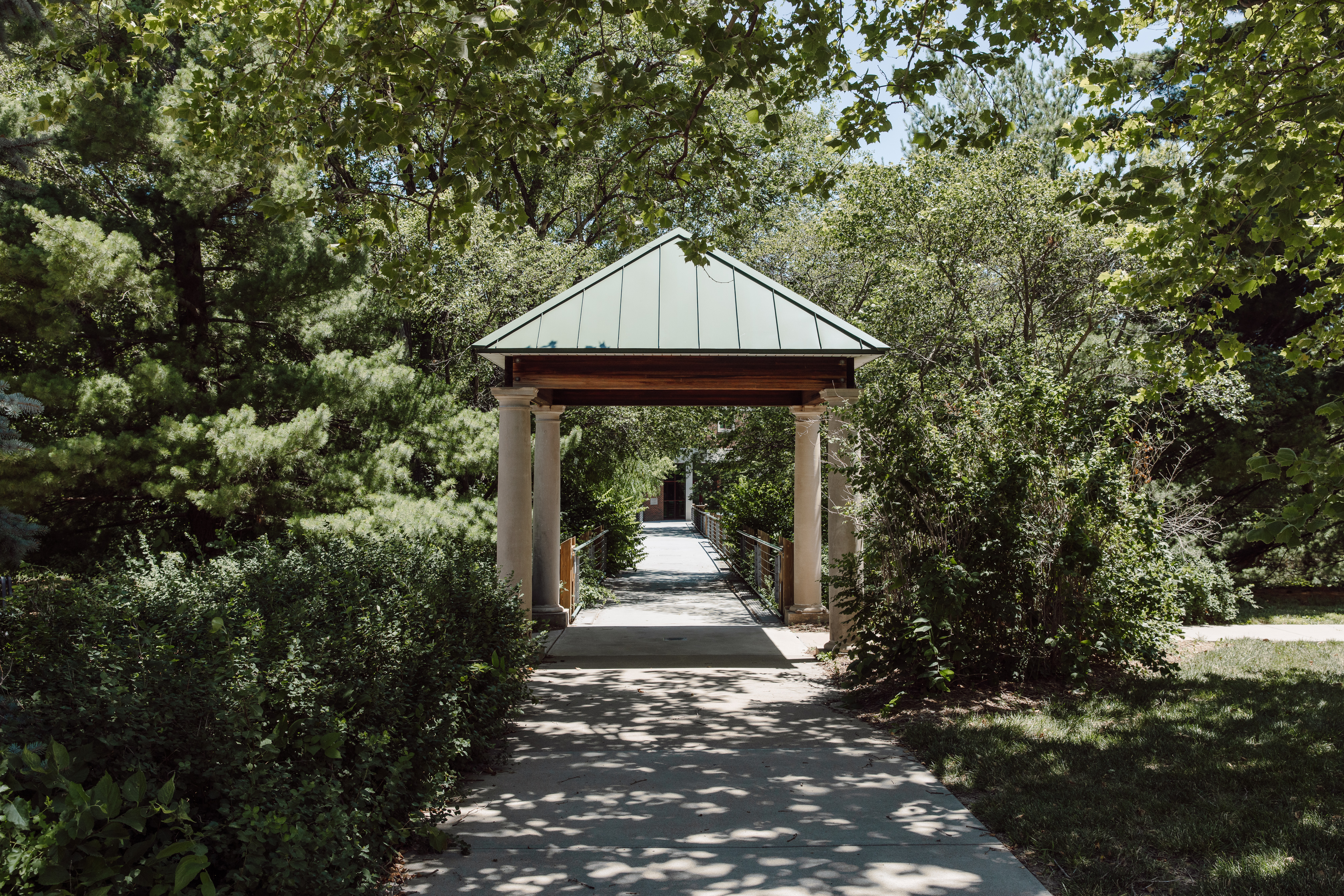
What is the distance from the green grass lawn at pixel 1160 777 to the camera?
13.4 feet

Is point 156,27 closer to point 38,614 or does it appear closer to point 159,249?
point 159,249

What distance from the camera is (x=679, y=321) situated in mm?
9961

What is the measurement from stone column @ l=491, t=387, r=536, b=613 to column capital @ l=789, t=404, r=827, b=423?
141 inches

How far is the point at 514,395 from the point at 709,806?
21.1ft

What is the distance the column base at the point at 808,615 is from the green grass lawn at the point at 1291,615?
307 inches

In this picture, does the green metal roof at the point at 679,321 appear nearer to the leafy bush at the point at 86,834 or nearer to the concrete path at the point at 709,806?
the concrete path at the point at 709,806

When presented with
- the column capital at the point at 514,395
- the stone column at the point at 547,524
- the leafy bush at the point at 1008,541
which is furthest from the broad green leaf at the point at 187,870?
the stone column at the point at 547,524

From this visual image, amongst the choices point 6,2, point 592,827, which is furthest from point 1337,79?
A: point 6,2

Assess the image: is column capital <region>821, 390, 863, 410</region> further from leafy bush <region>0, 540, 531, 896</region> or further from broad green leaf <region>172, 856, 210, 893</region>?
broad green leaf <region>172, 856, 210, 893</region>

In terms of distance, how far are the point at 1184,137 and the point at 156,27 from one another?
974 centimetres

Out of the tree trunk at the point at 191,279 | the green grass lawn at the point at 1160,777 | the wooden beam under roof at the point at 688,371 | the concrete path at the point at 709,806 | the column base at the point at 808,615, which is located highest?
the tree trunk at the point at 191,279

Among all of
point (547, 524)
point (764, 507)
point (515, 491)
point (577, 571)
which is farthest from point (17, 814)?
point (764, 507)

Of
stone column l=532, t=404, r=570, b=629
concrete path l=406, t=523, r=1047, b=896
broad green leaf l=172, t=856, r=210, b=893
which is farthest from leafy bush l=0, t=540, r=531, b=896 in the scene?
stone column l=532, t=404, r=570, b=629

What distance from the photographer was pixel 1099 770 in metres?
5.58
